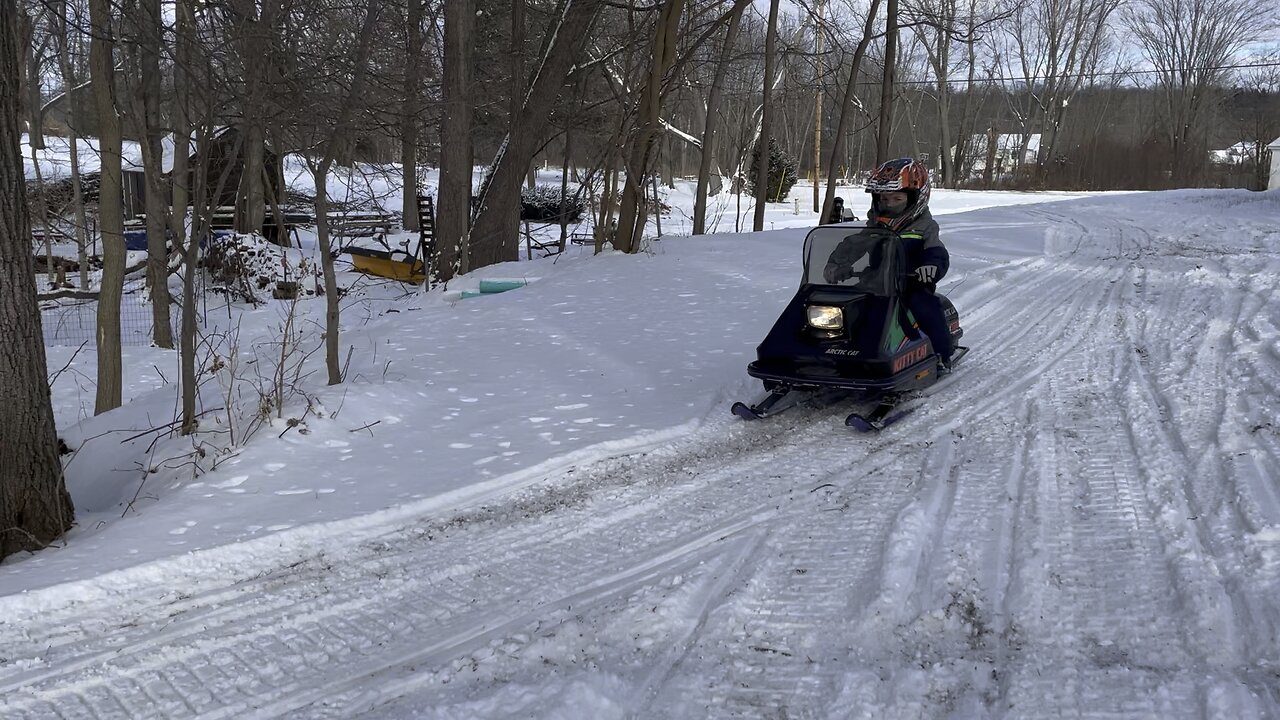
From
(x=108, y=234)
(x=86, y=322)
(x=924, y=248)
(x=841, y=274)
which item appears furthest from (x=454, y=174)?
(x=924, y=248)

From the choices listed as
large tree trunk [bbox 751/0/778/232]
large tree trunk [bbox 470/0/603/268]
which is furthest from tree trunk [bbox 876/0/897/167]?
large tree trunk [bbox 470/0/603/268]

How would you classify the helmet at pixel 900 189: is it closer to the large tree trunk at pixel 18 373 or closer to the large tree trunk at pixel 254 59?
the large tree trunk at pixel 254 59

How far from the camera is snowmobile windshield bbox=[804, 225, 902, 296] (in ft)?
22.8

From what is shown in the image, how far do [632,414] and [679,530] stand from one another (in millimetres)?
2176

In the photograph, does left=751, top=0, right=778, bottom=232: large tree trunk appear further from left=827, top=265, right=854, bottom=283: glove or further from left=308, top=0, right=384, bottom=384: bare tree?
left=827, top=265, right=854, bottom=283: glove

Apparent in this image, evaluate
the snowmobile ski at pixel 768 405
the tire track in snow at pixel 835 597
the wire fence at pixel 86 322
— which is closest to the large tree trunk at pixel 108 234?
the wire fence at pixel 86 322

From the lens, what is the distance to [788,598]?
3.96 meters

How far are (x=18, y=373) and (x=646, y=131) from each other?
394 inches

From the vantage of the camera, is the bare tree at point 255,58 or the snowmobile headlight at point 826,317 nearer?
the bare tree at point 255,58

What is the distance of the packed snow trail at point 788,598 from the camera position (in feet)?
10.8

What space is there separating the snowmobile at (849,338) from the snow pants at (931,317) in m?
0.12

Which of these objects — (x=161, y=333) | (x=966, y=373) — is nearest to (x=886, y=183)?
(x=966, y=373)

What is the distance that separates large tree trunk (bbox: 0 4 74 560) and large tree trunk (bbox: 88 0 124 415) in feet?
14.6

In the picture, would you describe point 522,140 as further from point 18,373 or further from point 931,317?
point 18,373
